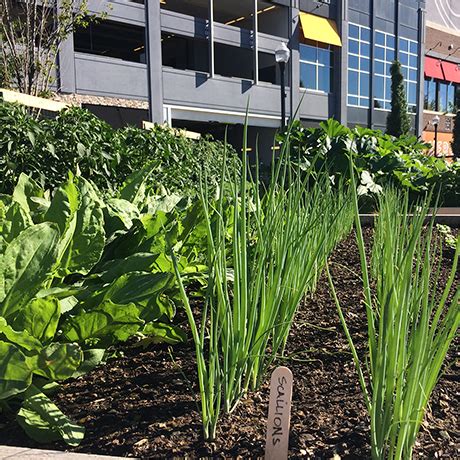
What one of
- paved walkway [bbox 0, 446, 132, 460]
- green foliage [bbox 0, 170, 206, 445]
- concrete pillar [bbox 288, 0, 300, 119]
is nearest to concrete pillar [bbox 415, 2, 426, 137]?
concrete pillar [bbox 288, 0, 300, 119]

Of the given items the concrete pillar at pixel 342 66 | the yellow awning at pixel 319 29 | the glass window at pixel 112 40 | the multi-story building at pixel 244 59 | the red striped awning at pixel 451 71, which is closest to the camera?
the multi-story building at pixel 244 59

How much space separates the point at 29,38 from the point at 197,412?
8.35 metres

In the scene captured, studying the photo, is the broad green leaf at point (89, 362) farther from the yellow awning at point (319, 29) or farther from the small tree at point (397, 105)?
the small tree at point (397, 105)

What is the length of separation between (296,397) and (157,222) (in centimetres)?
83

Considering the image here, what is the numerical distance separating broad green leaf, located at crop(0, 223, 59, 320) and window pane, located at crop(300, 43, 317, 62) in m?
22.7

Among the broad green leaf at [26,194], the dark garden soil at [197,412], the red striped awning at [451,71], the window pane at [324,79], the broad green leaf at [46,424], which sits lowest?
the dark garden soil at [197,412]

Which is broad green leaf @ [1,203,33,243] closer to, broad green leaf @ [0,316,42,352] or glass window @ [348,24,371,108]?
broad green leaf @ [0,316,42,352]

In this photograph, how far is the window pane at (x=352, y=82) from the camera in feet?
79.4

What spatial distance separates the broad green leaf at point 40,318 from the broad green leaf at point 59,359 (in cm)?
12

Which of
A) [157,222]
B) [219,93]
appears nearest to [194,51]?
[219,93]

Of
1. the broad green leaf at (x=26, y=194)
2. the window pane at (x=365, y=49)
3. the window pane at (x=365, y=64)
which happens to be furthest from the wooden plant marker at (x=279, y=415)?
the window pane at (x=365, y=49)

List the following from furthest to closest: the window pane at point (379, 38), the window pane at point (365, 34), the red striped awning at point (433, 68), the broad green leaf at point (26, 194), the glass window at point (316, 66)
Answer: the red striped awning at point (433, 68) < the window pane at point (379, 38) < the window pane at point (365, 34) < the glass window at point (316, 66) < the broad green leaf at point (26, 194)

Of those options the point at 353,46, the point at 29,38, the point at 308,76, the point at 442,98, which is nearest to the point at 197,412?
the point at 29,38

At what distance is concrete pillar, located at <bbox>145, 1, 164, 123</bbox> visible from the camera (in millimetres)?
16766
